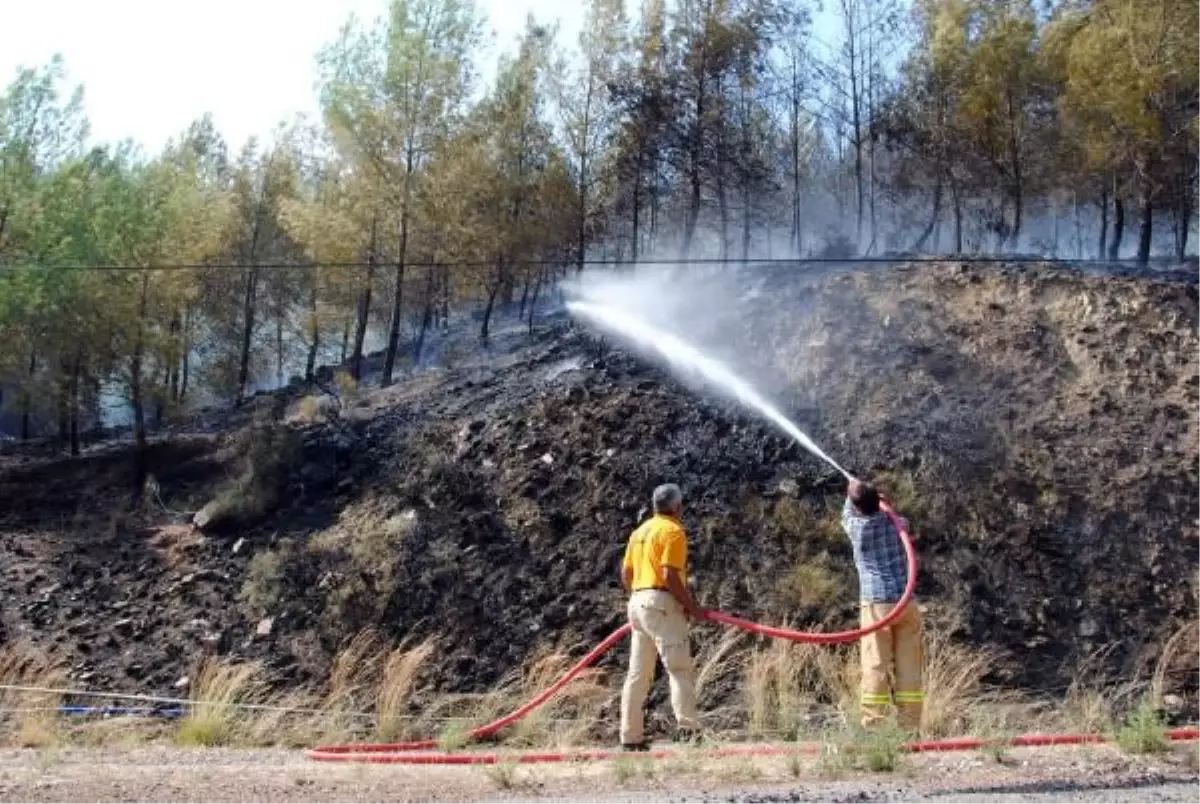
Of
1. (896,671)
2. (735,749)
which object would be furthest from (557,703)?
(896,671)

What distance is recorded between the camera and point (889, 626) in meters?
7.58

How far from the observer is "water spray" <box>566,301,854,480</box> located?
14969 mm

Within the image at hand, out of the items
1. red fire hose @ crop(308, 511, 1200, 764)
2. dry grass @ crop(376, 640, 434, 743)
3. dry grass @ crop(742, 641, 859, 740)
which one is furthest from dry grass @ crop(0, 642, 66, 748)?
dry grass @ crop(742, 641, 859, 740)

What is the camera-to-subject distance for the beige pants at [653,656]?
734 cm

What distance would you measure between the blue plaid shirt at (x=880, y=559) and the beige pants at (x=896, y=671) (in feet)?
0.41

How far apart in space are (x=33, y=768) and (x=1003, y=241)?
23690mm

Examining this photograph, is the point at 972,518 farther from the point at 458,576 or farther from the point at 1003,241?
the point at 1003,241

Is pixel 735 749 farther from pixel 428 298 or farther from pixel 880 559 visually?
pixel 428 298

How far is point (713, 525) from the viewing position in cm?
1344

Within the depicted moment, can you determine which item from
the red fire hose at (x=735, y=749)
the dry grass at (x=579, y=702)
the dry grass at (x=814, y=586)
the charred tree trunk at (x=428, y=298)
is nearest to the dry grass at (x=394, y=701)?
the dry grass at (x=579, y=702)

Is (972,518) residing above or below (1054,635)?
above

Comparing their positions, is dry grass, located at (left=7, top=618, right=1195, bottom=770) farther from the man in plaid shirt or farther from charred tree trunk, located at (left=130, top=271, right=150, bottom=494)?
charred tree trunk, located at (left=130, top=271, right=150, bottom=494)

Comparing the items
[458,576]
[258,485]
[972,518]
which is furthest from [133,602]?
[972,518]

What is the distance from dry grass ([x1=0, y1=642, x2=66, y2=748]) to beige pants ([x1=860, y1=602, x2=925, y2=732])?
21.4ft
